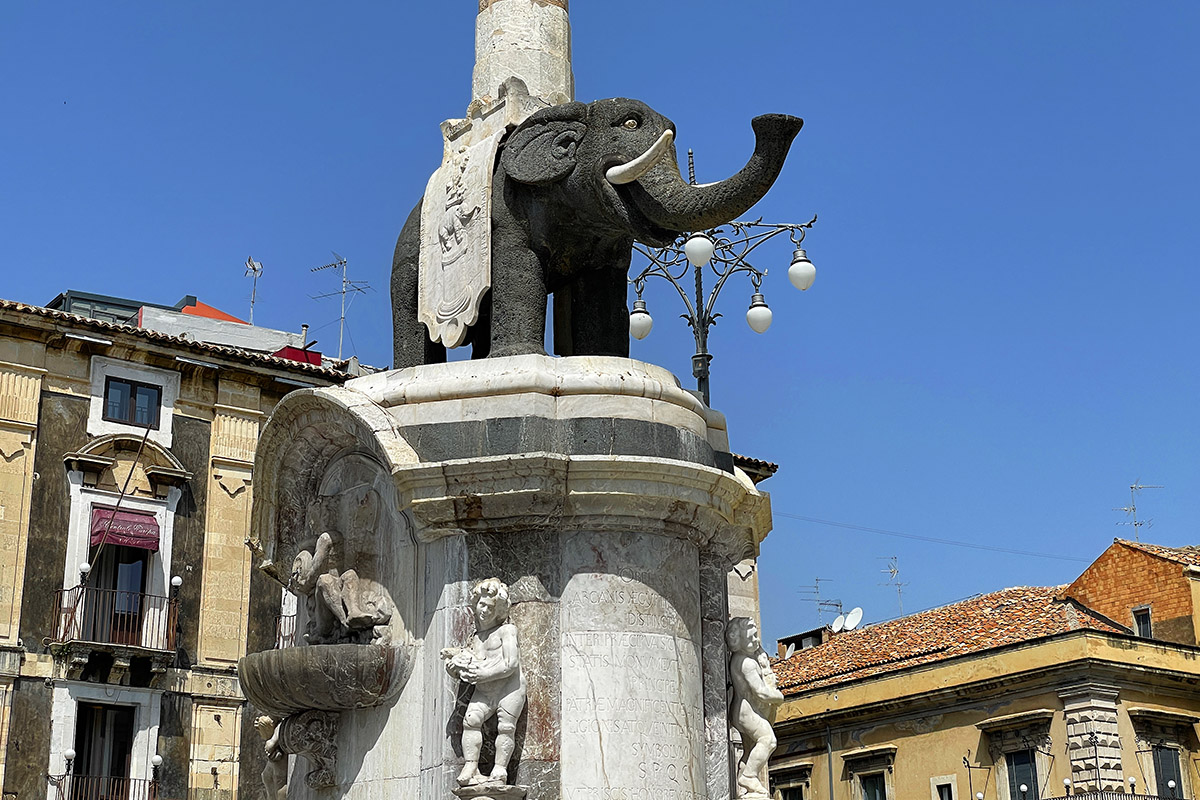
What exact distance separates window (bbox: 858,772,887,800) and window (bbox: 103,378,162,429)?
21278 millimetres

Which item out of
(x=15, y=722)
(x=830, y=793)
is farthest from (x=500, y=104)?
(x=830, y=793)

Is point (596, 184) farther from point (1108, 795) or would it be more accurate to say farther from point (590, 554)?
point (1108, 795)

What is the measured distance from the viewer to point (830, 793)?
4188 centimetres

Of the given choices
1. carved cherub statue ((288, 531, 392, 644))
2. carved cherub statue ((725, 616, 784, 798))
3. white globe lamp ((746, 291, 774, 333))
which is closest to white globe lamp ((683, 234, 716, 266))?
white globe lamp ((746, 291, 774, 333))

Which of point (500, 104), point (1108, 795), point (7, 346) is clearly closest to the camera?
point (500, 104)

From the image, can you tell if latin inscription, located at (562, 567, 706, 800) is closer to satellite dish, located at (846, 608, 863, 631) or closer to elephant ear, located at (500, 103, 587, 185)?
elephant ear, located at (500, 103, 587, 185)

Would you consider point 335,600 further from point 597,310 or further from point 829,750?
point 829,750

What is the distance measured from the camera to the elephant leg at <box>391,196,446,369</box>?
33.3 ft

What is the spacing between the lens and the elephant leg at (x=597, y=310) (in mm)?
10188

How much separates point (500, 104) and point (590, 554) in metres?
3.10

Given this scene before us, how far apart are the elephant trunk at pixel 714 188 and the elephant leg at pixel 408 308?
5.37 feet

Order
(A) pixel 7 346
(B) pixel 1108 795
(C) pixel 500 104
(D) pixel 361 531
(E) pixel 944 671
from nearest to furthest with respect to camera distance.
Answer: (D) pixel 361 531
(C) pixel 500 104
(A) pixel 7 346
(B) pixel 1108 795
(E) pixel 944 671

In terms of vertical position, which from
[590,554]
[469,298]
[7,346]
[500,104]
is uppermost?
[7,346]

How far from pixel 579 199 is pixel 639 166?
17.4 inches
